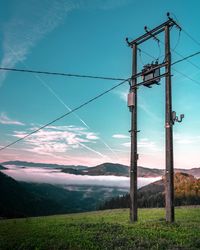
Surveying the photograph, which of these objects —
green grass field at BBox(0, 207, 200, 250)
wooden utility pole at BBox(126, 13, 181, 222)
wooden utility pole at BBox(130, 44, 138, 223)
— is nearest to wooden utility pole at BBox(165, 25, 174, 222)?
wooden utility pole at BBox(126, 13, 181, 222)

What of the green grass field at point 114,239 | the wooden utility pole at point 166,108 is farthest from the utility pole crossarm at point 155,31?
the green grass field at point 114,239

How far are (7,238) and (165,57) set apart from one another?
12.3 metres

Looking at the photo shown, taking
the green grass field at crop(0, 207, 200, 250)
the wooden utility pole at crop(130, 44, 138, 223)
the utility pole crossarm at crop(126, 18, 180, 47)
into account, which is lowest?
the green grass field at crop(0, 207, 200, 250)

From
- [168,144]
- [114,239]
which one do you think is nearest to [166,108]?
[168,144]

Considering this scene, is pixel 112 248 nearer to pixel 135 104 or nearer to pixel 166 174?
pixel 166 174

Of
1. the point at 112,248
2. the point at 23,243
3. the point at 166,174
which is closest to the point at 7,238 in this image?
the point at 23,243

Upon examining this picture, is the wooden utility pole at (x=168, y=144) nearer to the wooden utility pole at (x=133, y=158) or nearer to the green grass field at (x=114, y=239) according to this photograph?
the green grass field at (x=114, y=239)

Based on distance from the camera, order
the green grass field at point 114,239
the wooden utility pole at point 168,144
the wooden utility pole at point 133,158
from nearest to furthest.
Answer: the green grass field at point 114,239 < the wooden utility pole at point 168,144 < the wooden utility pole at point 133,158

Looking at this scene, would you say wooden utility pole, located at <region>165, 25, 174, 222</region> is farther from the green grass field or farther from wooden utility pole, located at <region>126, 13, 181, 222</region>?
the green grass field

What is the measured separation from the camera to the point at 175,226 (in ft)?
48.8

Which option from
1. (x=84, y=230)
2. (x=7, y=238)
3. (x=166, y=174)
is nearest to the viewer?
(x=7, y=238)

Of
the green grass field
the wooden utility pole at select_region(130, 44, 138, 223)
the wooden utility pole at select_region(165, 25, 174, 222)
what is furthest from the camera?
the wooden utility pole at select_region(130, 44, 138, 223)

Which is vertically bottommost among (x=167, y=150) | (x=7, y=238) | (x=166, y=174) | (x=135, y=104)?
(x=7, y=238)

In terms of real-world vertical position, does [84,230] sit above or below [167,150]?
below
